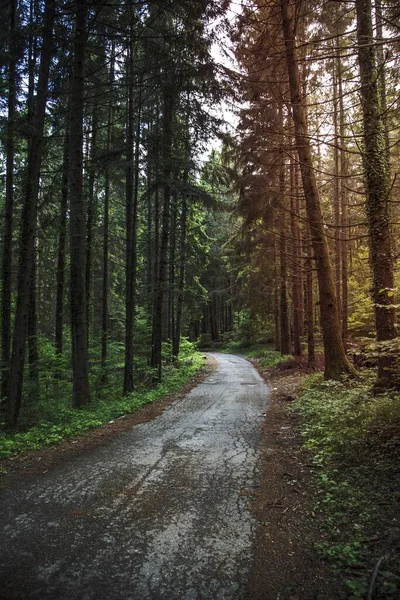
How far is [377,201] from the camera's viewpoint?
23.2 ft

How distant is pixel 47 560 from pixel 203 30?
10920 millimetres

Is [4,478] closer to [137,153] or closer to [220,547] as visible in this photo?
[220,547]

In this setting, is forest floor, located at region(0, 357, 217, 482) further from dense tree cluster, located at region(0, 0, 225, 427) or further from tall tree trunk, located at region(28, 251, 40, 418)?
tall tree trunk, located at region(28, 251, 40, 418)

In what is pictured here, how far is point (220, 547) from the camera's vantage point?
125 inches

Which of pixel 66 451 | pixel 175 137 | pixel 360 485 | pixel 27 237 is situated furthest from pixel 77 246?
pixel 360 485

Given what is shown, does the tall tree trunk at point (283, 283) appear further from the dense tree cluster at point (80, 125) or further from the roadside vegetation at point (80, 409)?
the roadside vegetation at point (80, 409)

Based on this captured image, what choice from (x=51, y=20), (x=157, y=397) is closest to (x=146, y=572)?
(x=157, y=397)

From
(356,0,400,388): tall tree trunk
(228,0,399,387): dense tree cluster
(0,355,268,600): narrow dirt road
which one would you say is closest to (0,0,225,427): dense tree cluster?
(228,0,399,387): dense tree cluster

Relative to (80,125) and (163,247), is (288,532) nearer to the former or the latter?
(80,125)

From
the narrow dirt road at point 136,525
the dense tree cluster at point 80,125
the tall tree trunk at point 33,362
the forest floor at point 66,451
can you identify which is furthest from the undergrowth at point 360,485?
the tall tree trunk at point 33,362

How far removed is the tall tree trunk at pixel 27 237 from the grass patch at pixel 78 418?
2.86 ft

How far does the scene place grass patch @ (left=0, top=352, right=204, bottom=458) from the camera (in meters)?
6.21

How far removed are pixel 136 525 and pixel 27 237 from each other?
592cm

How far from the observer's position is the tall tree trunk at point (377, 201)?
6.90 meters
